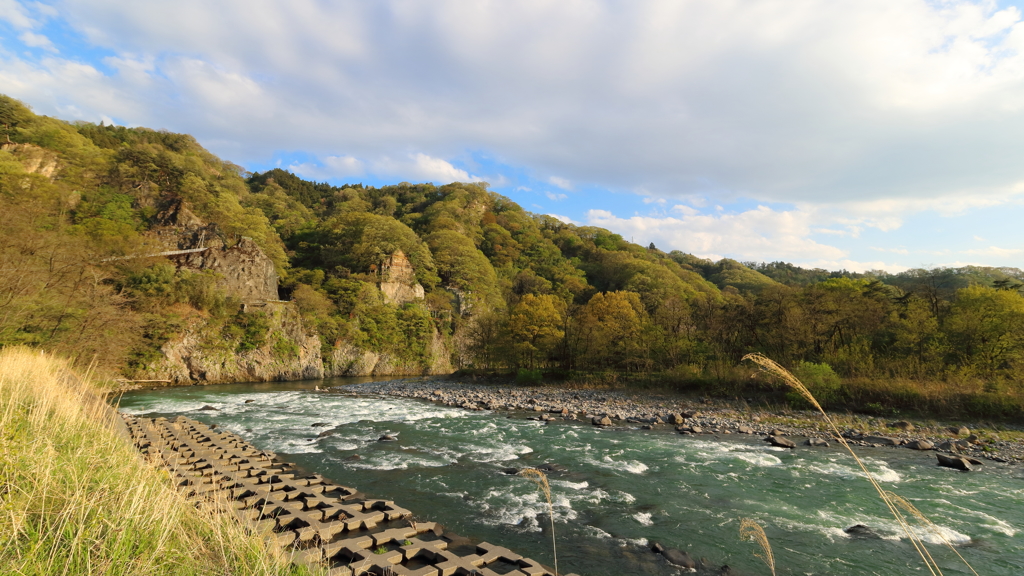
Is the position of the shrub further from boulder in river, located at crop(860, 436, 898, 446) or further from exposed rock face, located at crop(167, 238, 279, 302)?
exposed rock face, located at crop(167, 238, 279, 302)

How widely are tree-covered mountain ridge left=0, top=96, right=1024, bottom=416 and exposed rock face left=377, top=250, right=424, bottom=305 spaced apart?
0.24 meters

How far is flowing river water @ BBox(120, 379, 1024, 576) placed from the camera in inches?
310

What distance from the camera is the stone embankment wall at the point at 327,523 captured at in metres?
6.04

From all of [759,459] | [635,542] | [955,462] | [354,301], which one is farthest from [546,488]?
[354,301]

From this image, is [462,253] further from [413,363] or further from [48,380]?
[48,380]

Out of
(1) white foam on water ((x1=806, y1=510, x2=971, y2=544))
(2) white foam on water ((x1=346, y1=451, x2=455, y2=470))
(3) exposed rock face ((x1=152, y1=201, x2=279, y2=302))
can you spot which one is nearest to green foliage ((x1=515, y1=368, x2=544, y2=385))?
(2) white foam on water ((x1=346, y1=451, x2=455, y2=470))

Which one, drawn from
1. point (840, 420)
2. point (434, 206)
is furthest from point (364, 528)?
point (434, 206)

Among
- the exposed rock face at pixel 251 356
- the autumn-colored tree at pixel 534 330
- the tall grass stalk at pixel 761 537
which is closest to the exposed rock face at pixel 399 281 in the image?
the exposed rock face at pixel 251 356

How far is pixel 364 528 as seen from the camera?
788 cm

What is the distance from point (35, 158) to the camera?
5359 cm

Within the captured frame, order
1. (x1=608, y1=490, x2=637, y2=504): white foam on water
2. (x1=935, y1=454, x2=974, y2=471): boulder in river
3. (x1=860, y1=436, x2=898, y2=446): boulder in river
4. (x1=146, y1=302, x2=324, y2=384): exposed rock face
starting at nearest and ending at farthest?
1. (x1=608, y1=490, x2=637, y2=504): white foam on water
2. (x1=935, y1=454, x2=974, y2=471): boulder in river
3. (x1=860, y1=436, x2=898, y2=446): boulder in river
4. (x1=146, y1=302, x2=324, y2=384): exposed rock face

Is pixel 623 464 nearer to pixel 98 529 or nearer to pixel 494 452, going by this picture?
pixel 494 452

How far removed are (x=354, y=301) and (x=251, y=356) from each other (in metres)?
15.7

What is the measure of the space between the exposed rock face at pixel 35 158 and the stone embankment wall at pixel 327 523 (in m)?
66.8
